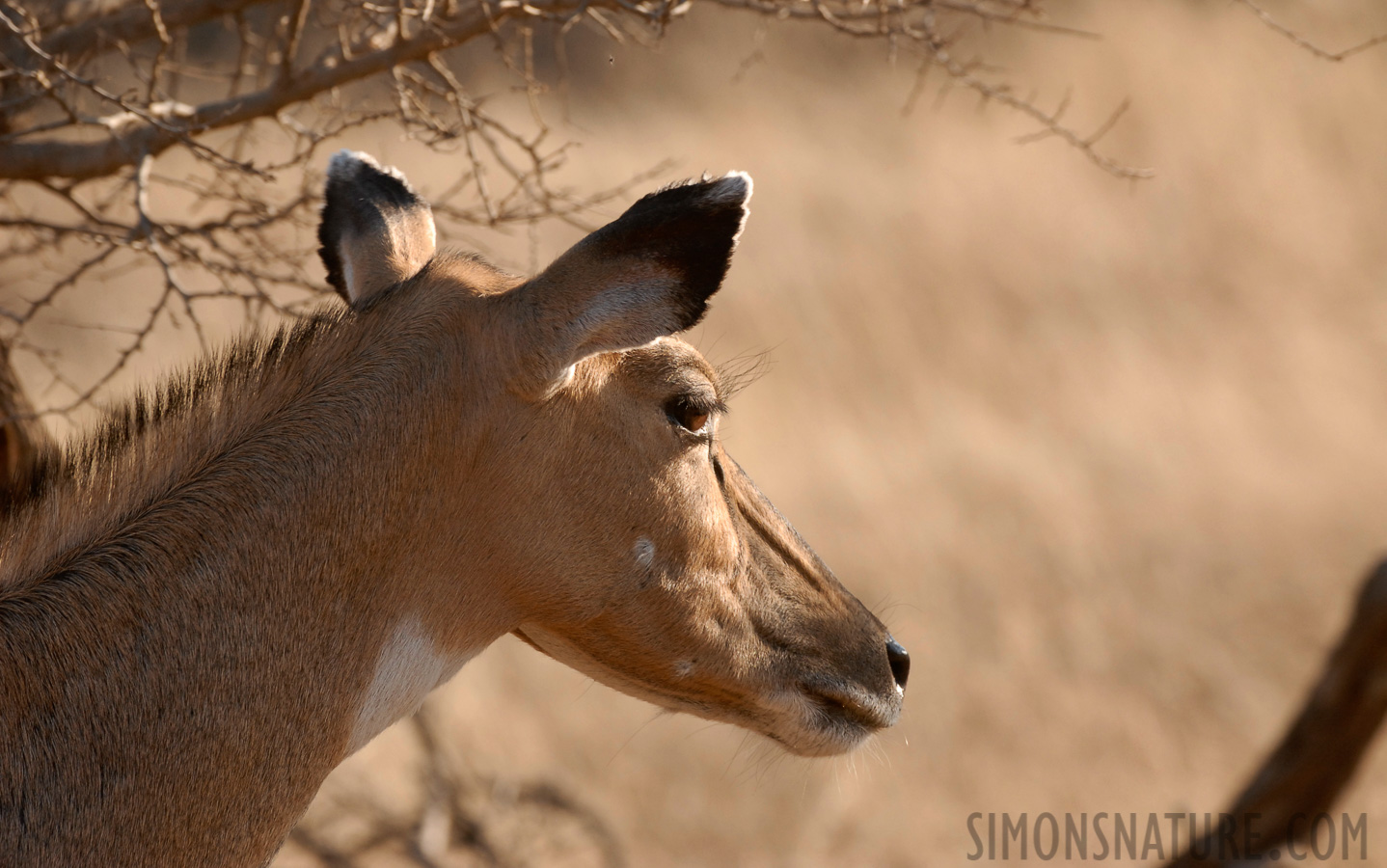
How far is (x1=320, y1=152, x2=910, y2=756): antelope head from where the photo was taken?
3029 mm

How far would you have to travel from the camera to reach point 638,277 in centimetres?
301

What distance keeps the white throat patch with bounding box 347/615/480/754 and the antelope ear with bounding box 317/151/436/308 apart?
106 cm

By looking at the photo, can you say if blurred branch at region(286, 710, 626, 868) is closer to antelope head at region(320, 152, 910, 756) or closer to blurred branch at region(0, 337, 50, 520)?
blurred branch at region(0, 337, 50, 520)

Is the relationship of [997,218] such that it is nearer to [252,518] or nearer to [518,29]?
[518,29]

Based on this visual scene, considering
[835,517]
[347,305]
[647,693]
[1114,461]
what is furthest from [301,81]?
[1114,461]

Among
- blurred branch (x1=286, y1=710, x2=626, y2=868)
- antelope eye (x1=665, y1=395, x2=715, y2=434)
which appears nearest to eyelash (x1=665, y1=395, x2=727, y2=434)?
antelope eye (x1=665, y1=395, x2=715, y2=434)

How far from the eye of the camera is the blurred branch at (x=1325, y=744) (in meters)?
6.86

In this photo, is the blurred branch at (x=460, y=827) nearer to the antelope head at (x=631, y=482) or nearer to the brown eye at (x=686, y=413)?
the antelope head at (x=631, y=482)

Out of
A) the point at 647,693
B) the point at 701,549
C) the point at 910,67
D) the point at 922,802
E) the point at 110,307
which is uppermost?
the point at 701,549

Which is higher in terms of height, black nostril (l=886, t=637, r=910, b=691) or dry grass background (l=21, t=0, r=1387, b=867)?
black nostril (l=886, t=637, r=910, b=691)

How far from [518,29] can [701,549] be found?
9.73 feet

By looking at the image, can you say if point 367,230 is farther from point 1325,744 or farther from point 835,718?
point 1325,744

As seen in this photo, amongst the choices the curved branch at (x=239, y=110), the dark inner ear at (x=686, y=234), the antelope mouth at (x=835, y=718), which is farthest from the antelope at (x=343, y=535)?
the curved branch at (x=239, y=110)

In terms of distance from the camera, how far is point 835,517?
15039mm
